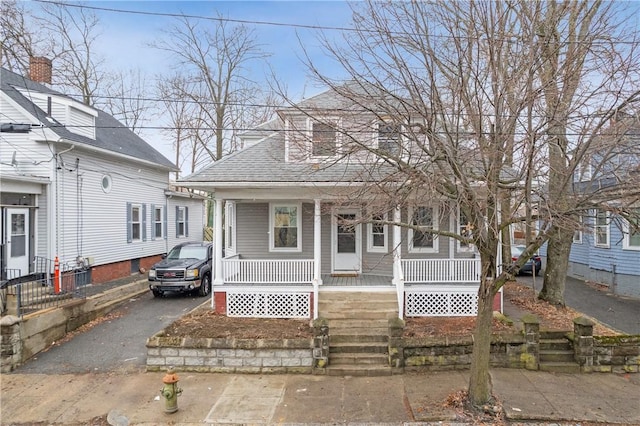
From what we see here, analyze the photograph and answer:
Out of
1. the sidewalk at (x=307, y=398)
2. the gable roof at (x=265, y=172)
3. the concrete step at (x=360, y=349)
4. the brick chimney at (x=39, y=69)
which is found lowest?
the sidewalk at (x=307, y=398)

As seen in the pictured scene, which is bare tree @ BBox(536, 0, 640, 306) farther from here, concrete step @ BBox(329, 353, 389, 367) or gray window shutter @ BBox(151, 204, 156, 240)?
gray window shutter @ BBox(151, 204, 156, 240)

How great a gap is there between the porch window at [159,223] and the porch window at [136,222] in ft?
2.61

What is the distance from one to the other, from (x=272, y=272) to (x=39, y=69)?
14.3 meters

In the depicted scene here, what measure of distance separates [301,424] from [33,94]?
577 inches

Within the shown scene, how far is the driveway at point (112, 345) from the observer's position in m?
7.51

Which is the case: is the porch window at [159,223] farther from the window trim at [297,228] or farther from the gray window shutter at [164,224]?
the window trim at [297,228]

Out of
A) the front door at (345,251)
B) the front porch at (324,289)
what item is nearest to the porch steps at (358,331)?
the front porch at (324,289)

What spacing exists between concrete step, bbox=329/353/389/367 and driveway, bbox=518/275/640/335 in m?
6.66

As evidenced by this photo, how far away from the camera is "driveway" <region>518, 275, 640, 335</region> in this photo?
Answer: 10289mm

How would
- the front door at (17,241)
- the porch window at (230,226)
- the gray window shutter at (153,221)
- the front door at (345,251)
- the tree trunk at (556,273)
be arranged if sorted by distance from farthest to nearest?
1. the gray window shutter at (153,221)
2. the porch window at (230,226)
3. the front door at (345,251)
4. the tree trunk at (556,273)
5. the front door at (17,241)

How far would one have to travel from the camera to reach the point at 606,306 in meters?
12.4

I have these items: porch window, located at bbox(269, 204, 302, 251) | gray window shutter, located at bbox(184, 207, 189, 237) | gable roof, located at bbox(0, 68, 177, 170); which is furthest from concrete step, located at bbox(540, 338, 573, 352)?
gray window shutter, located at bbox(184, 207, 189, 237)

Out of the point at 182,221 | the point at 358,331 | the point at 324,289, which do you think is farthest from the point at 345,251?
the point at 182,221

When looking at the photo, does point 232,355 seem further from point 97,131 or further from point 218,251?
point 97,131
